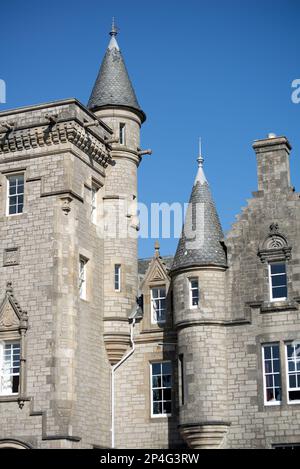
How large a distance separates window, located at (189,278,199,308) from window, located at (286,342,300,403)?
375 centimetres

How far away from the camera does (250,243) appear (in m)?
38.5

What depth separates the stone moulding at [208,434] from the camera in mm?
36531

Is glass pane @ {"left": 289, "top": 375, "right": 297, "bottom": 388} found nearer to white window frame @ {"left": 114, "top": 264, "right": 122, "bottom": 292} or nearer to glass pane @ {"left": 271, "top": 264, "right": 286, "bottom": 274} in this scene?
glass pane @ {"left": 271, "top": 264, "right": 286, "bottom": 274}

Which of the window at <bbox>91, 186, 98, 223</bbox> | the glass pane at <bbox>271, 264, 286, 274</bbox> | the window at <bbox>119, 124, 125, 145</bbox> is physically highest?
the window at <bbox>119, 124, 125, 145</bbox>

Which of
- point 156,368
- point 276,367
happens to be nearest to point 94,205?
point 156,368

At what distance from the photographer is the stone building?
36781mm

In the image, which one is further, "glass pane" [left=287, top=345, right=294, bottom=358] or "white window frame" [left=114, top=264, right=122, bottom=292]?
"white window frame" [left=114, top=264, right=122, bottom=292]

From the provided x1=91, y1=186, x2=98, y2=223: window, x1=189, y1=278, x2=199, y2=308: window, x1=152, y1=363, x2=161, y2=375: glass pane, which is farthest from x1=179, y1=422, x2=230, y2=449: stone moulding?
x1=91, y1=186, x2=98, y2=223: window

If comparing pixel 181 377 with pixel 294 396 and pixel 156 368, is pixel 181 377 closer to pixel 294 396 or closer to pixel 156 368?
pixel 156 368

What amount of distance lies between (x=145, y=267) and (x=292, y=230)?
9253 millimetres

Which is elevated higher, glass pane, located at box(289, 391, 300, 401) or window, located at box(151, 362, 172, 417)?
window, located at box(151, 362, 172, 417)
